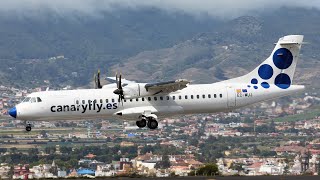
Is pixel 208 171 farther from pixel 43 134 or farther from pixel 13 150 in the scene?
pixel 43 134

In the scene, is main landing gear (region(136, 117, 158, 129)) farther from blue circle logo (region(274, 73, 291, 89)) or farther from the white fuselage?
blue circle logo (region(274, 73, 291, 89))

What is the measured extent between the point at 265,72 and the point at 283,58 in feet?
6.63

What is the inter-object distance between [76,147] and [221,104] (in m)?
72.3

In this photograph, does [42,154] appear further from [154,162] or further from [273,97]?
[273,97]

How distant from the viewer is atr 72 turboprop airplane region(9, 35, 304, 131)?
72.1 m

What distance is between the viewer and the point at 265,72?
76500mm

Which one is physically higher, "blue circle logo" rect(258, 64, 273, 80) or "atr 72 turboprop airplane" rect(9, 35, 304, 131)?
"blue circle logo" rect(258, 64, 273, 80)

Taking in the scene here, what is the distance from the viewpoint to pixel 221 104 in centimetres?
7431

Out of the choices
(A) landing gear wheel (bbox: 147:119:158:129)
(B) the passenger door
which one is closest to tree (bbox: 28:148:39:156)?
(A) landing gear wheel (bbox: 147:119:158:129)

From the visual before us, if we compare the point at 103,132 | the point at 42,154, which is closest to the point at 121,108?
the point at 42,154

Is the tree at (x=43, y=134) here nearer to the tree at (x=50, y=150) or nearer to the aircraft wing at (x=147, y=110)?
the tree at (x=50, y=150)

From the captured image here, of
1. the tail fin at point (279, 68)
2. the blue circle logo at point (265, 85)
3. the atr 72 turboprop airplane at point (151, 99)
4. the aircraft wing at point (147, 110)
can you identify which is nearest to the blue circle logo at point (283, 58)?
the tail fin at point (279, 68)

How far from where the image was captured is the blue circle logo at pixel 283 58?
76.7 metres

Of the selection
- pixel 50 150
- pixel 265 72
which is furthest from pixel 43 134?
pixel 265 72
